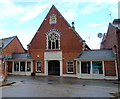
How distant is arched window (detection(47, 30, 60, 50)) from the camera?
798 inches

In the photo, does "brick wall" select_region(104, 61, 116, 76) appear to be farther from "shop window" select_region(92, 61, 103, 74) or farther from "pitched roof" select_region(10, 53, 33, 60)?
"pitched roof" select_region(10, 53, 33, 60)

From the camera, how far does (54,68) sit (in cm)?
2039

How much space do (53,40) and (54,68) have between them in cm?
491

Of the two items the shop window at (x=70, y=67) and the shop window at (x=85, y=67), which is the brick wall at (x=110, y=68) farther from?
the shop window at (x=70, y=67)

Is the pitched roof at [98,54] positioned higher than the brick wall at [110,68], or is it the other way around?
the pitched roof at [98,54]

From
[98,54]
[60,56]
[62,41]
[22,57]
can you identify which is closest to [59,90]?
[60,56]

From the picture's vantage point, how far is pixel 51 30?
67.9 ft

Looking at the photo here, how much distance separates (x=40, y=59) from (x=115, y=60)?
472 inches

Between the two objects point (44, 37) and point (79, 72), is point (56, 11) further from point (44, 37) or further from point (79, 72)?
point (79, 72)

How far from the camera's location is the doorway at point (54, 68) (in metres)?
20.2

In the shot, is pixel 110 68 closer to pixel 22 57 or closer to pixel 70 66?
pixel 70 66

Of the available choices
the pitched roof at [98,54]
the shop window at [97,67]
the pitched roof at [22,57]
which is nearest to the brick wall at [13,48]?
the pitched roof at [22,57]

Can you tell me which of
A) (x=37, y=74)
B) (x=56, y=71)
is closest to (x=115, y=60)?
(x=56, y=71)

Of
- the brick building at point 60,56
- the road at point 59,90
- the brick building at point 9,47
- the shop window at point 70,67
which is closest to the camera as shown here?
the road at point 59,90
